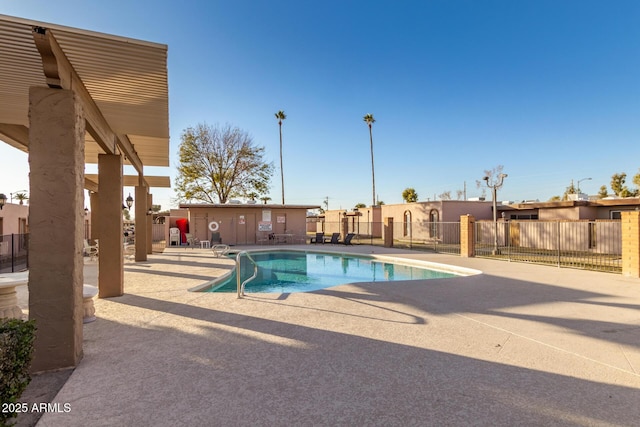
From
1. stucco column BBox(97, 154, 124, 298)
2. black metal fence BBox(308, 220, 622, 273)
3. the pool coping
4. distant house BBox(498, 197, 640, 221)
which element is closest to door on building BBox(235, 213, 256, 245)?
the pool coping

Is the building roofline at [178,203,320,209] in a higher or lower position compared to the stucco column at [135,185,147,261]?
higher

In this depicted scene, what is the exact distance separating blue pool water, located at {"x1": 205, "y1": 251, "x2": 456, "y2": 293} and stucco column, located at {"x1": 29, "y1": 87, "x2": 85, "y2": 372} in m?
5.13

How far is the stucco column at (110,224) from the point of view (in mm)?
6977

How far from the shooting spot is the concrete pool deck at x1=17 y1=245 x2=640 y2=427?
107 inches

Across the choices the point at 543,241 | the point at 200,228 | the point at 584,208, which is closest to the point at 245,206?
the point at 200,228

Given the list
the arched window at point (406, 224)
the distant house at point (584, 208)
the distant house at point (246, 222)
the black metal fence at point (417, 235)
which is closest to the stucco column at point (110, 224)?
the distant house at point (246, 222)

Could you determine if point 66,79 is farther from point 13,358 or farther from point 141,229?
point 141,229

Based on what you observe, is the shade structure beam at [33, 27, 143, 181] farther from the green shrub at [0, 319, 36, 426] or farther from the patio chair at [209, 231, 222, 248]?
the patio chair at [209, 231, 222, 248]

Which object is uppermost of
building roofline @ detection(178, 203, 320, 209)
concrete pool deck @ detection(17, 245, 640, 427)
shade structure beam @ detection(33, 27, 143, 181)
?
shade structure beam @ detection(33, 27, 143, 181)

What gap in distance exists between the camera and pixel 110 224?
7016 millimetres

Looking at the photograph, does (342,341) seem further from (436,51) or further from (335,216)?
(335,216)

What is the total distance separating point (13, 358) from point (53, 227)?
5.57 feet

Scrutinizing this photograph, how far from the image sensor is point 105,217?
22.9 ft

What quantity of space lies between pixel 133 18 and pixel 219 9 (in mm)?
4278
